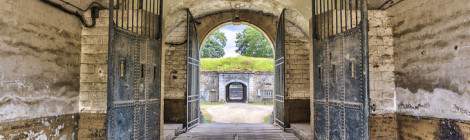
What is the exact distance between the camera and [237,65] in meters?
22.5

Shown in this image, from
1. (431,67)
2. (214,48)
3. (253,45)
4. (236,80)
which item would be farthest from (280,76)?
(214,48)

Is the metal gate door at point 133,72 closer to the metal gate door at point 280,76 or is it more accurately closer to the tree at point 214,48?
the metal gate door at point 280,76

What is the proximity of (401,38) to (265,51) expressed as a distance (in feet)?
88.5

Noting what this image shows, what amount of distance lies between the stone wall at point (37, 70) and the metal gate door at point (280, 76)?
446 centimetres

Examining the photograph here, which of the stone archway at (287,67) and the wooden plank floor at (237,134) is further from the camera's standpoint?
the stone archway at (287,67)

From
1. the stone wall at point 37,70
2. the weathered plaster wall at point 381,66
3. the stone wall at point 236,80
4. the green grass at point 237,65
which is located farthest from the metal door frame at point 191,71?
the green grass at point 237,65

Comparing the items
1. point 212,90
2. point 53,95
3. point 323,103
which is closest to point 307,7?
point 323,103

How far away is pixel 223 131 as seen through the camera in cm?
744

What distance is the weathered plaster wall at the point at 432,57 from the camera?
2984 mm

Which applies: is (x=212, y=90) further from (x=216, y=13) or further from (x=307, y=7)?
(x=307, y=7)

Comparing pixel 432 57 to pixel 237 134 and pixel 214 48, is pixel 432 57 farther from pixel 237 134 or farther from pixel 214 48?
pixel 214 48

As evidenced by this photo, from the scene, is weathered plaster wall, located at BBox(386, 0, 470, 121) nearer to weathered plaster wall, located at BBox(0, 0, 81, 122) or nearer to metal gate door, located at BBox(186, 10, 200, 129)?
weathered plaster wall, located at BBox(0, 0, 81, 122)

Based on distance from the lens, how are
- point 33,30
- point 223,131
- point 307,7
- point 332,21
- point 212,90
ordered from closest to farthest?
point 33,30
point 332,21
point 307,7
point 223,131
point 212,90

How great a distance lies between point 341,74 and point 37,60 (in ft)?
10.4
